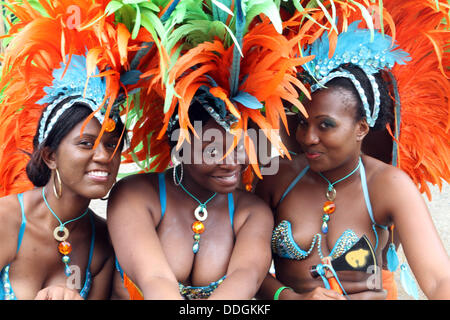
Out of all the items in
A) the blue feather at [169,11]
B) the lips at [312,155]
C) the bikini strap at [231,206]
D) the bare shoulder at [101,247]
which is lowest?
the bare shoulder at [101,247]

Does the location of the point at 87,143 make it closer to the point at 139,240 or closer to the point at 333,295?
the point at 139,240

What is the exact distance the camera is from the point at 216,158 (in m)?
2.37

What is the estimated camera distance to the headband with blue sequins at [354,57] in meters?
2.54

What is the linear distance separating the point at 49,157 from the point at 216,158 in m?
0.73

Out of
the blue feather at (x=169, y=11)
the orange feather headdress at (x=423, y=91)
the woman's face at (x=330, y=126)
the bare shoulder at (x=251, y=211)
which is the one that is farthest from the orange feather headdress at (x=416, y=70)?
the bare shoulder at (x=251, y=211)

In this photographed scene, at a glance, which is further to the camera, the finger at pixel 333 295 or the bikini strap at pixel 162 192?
the bikini strap at pixel 162 192

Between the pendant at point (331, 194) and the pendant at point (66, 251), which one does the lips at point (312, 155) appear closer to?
the pendant at point (331, 194)

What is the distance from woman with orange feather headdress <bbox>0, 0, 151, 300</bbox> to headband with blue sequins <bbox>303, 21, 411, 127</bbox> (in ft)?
2.75

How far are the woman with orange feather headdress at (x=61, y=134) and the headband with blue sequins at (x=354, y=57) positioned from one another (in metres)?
0.84

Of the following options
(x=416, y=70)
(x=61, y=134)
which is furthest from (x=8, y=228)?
(x=416, y=70)

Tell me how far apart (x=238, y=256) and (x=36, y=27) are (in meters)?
1.24

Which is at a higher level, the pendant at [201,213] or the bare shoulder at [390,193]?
the bare shoulder at [390,193]

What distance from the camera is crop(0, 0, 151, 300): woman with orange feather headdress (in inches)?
88.6

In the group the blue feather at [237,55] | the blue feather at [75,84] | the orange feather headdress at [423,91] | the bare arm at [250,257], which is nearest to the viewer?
→ the blue feather at [237,55]
